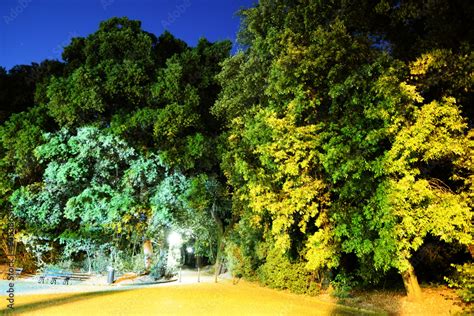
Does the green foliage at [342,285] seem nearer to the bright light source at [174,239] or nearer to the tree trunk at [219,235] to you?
the tree trunk at [219,235]

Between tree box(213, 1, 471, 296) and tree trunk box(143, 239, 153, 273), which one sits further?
tree trunk box(143, 239, 153, 273)

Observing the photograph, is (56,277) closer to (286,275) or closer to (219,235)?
(219,235)

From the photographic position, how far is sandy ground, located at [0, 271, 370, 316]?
34.3 feet

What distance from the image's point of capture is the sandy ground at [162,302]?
34.3 ft

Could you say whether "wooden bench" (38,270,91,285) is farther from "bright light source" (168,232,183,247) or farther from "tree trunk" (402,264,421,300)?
"tree trunk" (402,264,421,300)

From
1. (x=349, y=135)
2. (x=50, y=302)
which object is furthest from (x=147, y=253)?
(x=349, y=135)

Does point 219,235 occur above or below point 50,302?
above

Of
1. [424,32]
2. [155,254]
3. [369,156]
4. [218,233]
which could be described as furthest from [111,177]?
[424,32]

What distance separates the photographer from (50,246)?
2069cm

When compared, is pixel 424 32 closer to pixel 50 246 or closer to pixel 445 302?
pixel 445 302

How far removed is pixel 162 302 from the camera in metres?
12.1

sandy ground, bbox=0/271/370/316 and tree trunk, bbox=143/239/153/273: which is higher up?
tree trunk, bbox=143/239/153/273

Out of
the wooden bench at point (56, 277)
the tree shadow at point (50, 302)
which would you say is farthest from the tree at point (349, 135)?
the wooden bench at point (56, 277)

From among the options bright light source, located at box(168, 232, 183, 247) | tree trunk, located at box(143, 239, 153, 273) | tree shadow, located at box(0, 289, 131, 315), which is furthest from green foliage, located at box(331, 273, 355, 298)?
tree trunk, located at box(143, 239, 153, 273)
